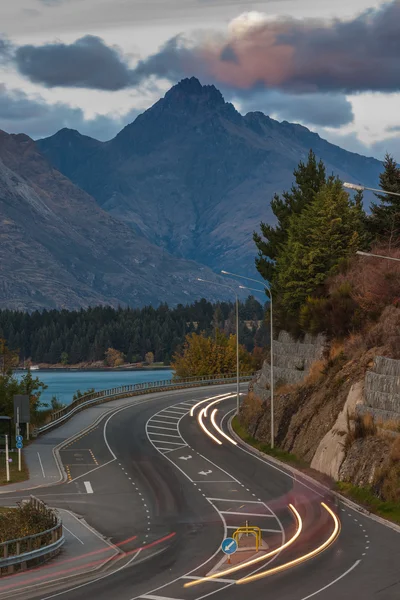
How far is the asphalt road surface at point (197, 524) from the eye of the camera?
33156 millimetres

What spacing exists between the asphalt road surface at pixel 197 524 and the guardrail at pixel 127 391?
12.3 metres

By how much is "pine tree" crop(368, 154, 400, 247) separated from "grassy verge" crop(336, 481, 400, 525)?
38.6 meters

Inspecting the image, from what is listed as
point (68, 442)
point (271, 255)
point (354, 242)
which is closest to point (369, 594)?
point (68, 442)

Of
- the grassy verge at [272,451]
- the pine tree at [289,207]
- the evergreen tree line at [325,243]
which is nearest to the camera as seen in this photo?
the grassy verge at [272,451]

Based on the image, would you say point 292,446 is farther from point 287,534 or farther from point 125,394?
point 125,394

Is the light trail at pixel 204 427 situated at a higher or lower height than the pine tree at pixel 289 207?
lower

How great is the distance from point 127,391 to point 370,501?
236 feet


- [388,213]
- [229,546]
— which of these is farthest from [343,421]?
[388,213]

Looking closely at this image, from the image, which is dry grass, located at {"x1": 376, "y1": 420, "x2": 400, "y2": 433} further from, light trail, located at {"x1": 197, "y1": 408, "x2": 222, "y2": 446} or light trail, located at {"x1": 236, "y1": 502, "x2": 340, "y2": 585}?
light trail, located at {"x1": 197, "y1": 408, "x2": 222, "y2": 446}

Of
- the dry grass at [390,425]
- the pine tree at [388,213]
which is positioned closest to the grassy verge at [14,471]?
the dry grass at [390,425]

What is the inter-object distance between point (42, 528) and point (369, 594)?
13245mm

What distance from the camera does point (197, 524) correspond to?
150 feet

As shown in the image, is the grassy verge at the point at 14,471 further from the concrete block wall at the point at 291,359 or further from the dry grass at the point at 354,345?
the concrete block wall at the point at 291,359

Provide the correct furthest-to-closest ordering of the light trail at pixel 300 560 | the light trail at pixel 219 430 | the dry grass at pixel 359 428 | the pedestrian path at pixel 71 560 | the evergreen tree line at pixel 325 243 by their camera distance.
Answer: the evergreen tree line at pixel 325 243 → the light trail at pixel 219 430 → the dry grass at pixel 359 428 → the light trail at pixel 300 560 → the pedestrian path at pixel 71 560
